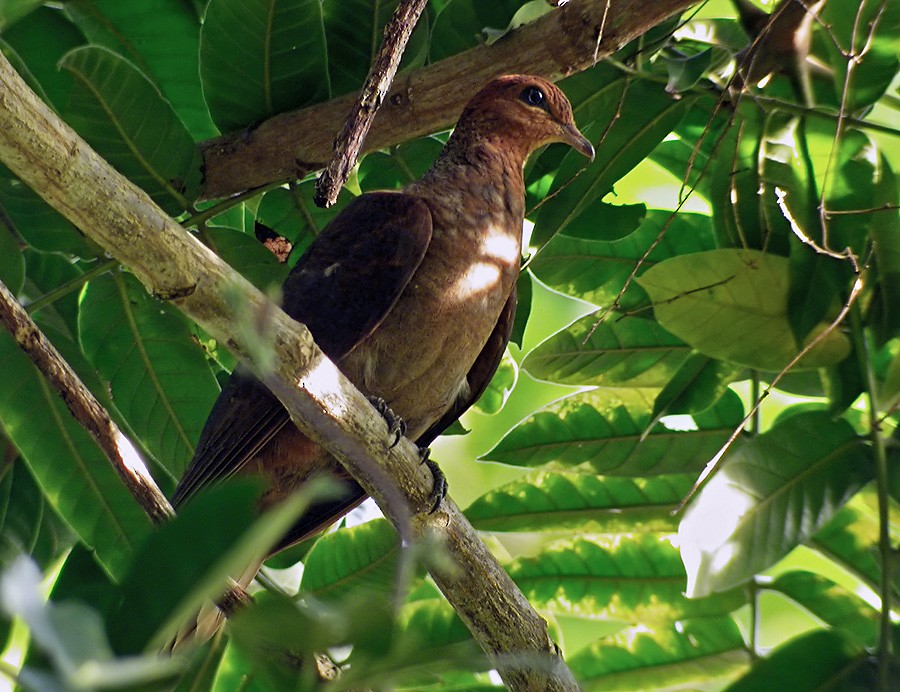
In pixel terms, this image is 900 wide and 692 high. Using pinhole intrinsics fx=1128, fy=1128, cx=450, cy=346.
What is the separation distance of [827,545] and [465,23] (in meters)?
1.63

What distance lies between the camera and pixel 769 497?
2.55m

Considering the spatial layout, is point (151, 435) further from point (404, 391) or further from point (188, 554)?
point (188, 554)

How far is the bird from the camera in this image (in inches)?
105

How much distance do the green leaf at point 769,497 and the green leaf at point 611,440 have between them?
1.27ft

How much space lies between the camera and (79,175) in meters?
Answer: 1.67

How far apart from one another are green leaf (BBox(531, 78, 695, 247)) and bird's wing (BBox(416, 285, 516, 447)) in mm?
245

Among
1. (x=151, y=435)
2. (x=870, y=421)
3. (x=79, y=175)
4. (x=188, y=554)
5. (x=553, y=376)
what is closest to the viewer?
(x=188, y=554)

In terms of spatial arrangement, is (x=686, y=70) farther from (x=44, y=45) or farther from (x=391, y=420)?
(x=44, y=45)

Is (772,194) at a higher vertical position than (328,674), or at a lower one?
higher

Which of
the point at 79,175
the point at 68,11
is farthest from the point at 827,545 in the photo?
the point at 68,11

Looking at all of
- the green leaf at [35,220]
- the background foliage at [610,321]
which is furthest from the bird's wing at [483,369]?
the green leaf at [35,220]

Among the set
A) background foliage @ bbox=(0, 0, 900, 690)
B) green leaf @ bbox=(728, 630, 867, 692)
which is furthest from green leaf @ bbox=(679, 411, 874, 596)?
green leaf @ bbox=(728, 630, 867, 692)

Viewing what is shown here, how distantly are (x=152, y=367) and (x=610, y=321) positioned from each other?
3.95ft

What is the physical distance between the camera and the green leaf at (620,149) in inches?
107
